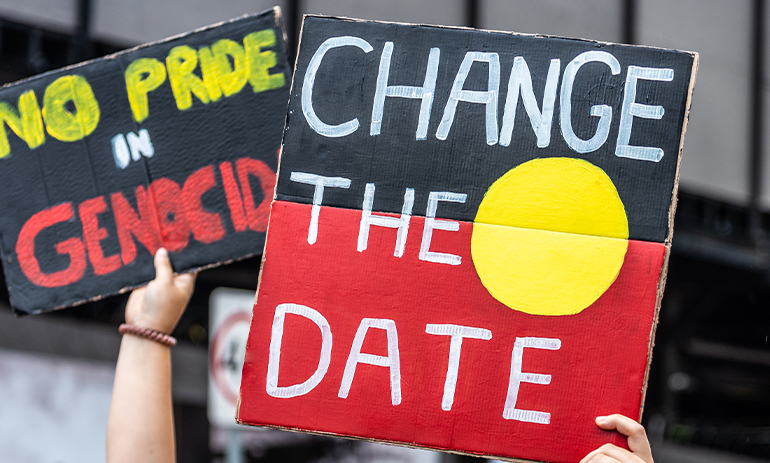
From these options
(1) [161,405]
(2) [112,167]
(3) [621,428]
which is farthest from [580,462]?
(2) [112,167]

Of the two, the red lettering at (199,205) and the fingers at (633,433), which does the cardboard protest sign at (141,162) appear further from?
the fingers at (633,433)

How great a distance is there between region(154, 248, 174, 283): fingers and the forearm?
7.3 inches

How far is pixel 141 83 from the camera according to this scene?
6.77ft

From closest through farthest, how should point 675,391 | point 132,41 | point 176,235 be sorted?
point 176,235 → point 132,41 → point 675,391

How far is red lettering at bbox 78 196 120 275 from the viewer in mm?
2029

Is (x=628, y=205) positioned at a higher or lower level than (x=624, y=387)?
higher

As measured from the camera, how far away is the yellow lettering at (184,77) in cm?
205

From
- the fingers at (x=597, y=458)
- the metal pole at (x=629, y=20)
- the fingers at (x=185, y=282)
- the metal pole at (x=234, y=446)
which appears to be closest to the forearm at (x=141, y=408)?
the fingers at (x=185, y=282)

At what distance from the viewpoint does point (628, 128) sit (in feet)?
5.80

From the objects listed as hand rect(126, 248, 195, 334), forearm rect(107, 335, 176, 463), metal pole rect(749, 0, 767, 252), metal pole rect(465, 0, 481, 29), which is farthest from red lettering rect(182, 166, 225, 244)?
metal pole rect(749, 0, 767, 252)

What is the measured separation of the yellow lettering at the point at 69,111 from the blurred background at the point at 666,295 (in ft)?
6.48

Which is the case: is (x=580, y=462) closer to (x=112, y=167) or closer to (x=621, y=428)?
(x=621, y=428)

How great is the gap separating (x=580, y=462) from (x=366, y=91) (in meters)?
0.93

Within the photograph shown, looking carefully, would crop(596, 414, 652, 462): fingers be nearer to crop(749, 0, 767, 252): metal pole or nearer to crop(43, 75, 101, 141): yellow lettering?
crop(43, 75, 101, 141): yellow lettering
